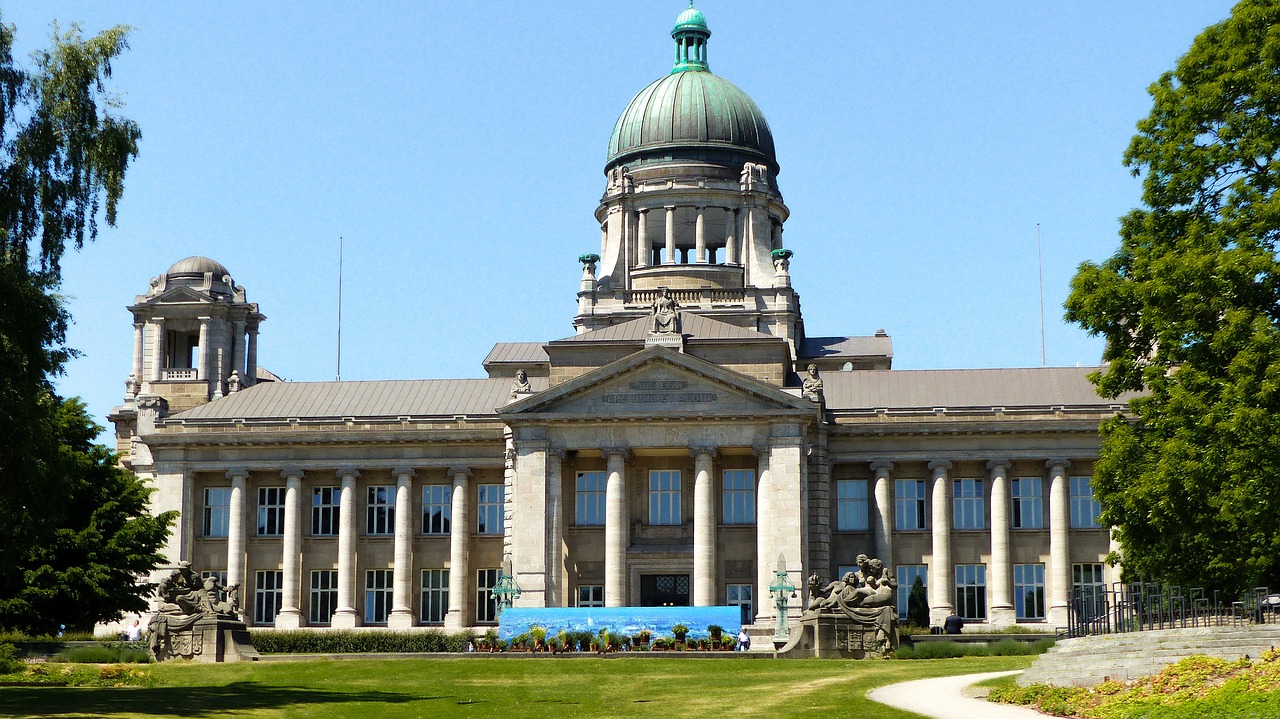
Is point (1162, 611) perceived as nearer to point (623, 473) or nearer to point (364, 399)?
point (623, 473)

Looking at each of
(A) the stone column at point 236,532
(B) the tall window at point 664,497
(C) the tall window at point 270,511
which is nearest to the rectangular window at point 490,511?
(B) the tall window at point 664,497

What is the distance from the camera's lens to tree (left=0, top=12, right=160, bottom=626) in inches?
1471

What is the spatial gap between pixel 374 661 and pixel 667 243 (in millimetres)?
54571

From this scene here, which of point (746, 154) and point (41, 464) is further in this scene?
point (746, 154)

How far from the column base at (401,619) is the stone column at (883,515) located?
76.9 ft

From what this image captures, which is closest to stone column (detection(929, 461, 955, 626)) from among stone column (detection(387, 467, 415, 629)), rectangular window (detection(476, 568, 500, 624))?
rectangular window (detection(476, 568, 500, 624))

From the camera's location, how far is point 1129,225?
44688 mm

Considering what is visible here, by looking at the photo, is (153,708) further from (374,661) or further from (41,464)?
(374,661)

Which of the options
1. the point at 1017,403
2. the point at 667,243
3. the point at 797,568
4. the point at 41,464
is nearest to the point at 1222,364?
the point at 41,464

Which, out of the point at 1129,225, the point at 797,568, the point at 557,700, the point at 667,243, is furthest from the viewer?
the point at 667,243

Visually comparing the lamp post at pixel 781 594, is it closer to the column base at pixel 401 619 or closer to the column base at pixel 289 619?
the column base at pixel 401 619

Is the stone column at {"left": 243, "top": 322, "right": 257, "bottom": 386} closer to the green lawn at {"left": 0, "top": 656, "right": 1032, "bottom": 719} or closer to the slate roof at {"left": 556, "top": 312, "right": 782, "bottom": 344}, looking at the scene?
the slate roof at {"left": 556, "top": 312, "right": 782, "bottom": 344}

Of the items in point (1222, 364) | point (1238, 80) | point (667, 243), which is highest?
point (667, 243)

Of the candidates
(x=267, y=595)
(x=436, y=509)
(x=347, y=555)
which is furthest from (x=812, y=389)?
(x=267, y=595)
